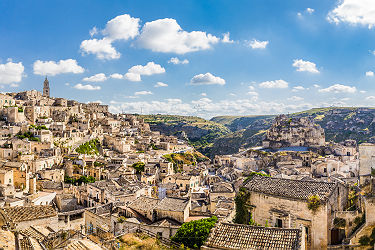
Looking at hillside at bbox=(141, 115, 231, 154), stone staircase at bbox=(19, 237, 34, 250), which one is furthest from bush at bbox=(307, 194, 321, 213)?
hillside at bbox=(141, 115, 231, 154)

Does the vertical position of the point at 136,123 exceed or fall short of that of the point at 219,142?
it exceeds it

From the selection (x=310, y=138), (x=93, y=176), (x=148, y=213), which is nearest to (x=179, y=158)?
(x=93, y=176)

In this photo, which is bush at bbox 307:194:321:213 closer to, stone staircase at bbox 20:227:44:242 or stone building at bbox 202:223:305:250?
stone building at bbox 202:223:305:250

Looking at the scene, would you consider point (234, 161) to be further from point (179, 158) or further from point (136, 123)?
point (136, 123)

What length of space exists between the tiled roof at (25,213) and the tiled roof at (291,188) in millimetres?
13432

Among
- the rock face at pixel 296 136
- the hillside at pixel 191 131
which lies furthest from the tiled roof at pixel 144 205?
the hillside at pixel 191 131

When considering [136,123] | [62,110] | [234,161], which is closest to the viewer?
[234,161]

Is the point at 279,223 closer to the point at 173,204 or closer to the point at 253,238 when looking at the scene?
the point at 253,238

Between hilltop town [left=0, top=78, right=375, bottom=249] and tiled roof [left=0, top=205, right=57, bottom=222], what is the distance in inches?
2.4

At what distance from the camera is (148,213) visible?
1113 inches

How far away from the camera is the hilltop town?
16.8m

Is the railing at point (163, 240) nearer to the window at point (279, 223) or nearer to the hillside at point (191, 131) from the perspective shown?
the window at point (279, 223)

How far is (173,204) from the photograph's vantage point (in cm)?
2908

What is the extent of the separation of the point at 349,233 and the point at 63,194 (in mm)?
32781
